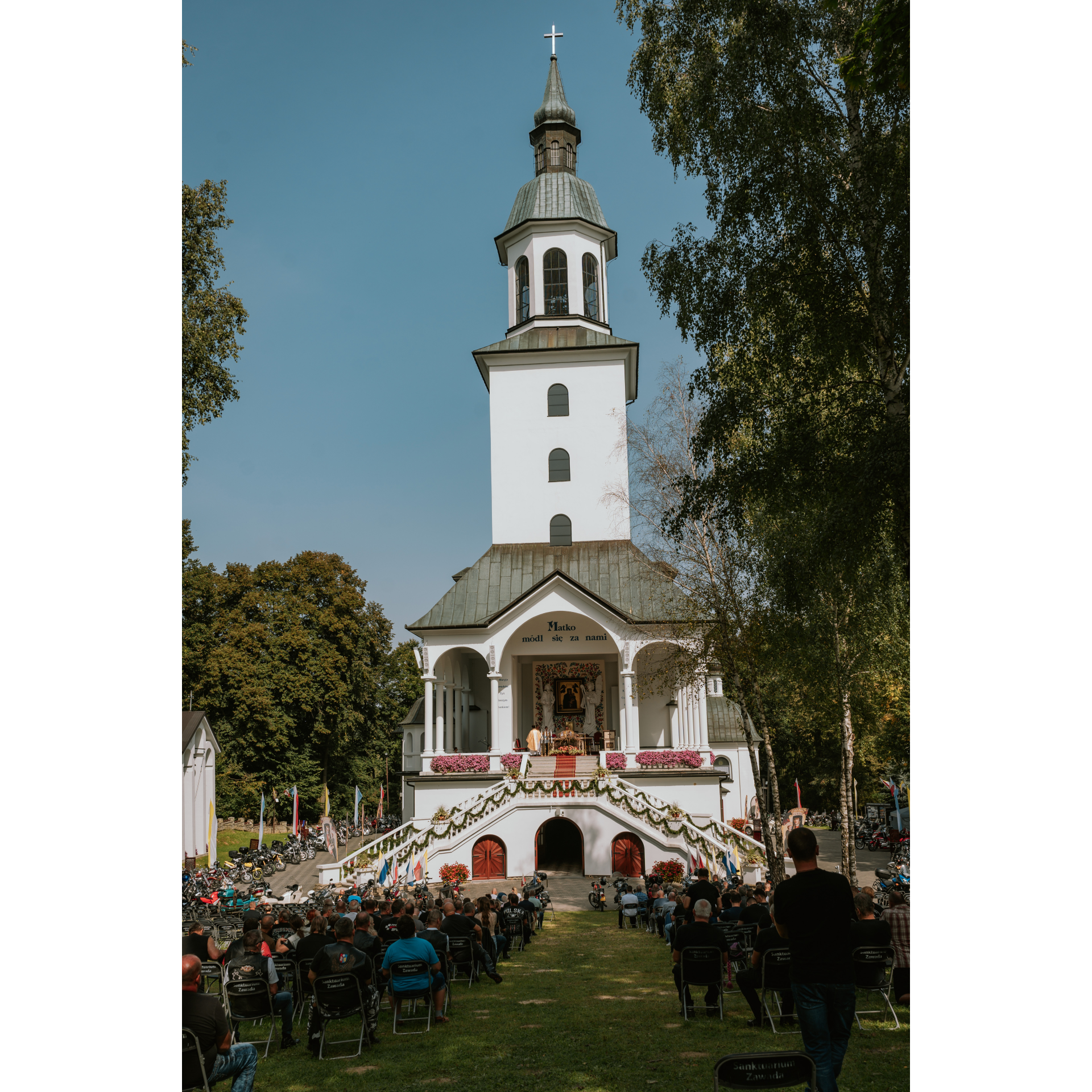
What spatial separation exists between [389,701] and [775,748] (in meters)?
24.4

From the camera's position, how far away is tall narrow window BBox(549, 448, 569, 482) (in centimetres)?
3559

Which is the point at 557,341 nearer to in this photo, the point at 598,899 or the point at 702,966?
the point at 598,899

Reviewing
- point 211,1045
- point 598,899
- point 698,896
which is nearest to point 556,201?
point 598,899

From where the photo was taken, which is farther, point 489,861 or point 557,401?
point 557,401

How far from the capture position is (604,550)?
34.4 metres

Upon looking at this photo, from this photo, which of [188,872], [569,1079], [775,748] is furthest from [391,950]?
[775,748]

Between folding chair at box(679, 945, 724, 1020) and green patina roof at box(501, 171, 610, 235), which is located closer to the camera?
folding chair at box(679, 945, 724, 1020)

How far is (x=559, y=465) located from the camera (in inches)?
1407

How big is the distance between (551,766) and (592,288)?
19364 millimetres

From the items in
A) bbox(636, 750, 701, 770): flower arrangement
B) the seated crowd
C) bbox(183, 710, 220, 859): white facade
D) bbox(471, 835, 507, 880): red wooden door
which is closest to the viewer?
the seated crowd

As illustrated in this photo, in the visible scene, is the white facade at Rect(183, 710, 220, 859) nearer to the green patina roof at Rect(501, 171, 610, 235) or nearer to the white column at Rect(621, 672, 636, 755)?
the white column at Rect(621, 672, 636, 755)

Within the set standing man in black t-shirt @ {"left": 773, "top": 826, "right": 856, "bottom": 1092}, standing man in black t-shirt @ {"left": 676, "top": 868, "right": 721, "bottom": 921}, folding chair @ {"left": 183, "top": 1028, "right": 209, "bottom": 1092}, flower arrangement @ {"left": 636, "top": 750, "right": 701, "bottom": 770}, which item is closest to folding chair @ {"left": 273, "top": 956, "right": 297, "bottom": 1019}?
folding chair @ {"left": 183, "top": 1028, "right": 209, "bottom": 1092}

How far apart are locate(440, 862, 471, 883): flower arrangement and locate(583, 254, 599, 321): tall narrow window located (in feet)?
71.7

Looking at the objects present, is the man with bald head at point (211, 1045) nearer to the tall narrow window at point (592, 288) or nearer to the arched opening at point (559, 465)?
the arched opening at point (559, 465)
